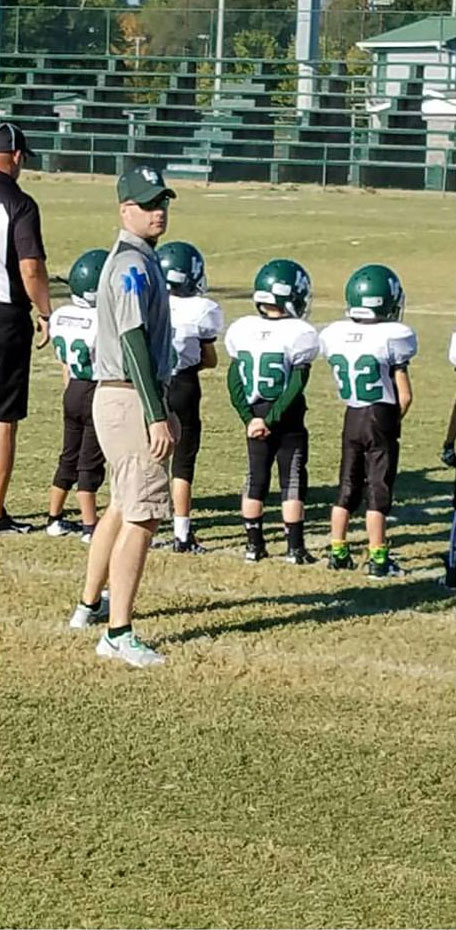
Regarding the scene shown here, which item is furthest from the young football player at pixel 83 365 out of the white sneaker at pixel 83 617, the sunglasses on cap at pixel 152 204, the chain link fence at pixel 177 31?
the chain link fence at pixel 177 31

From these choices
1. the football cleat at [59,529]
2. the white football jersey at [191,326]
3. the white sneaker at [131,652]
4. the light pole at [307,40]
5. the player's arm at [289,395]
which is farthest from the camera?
the light pole at [307,40]

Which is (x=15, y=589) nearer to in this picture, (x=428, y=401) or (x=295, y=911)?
(x=295, y=911)

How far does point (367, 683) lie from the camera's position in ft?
20.1

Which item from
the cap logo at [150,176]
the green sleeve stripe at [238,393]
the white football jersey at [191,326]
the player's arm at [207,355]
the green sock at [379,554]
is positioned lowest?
the green sock at [379,554]

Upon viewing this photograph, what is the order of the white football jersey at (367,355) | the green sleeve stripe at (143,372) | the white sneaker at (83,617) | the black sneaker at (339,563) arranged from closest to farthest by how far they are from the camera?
the green sleeve stripe at (143,372) < the white sneaker at (83,617) < the white football jersey at (367,355) < the black sneaker at (339,563)

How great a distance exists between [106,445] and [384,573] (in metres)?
2.01

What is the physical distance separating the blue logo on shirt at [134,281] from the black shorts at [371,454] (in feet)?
6.52

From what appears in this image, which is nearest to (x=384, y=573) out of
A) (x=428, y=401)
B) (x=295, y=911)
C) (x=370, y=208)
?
(x=295, y=911)

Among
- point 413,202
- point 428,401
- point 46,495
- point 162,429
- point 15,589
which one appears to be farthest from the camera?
point 413,202

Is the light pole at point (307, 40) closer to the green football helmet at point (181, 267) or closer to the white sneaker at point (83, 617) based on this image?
the green football helmet at point (181, 267)

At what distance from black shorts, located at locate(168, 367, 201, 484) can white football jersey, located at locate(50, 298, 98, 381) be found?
0.43 meters

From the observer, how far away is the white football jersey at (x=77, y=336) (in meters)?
8.09

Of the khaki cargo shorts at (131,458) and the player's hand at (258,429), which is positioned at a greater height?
the khaki cargo shorts at (131,458)

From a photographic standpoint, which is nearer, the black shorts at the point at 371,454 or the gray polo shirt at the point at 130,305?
the gray polo shirt at the point at 130,305
